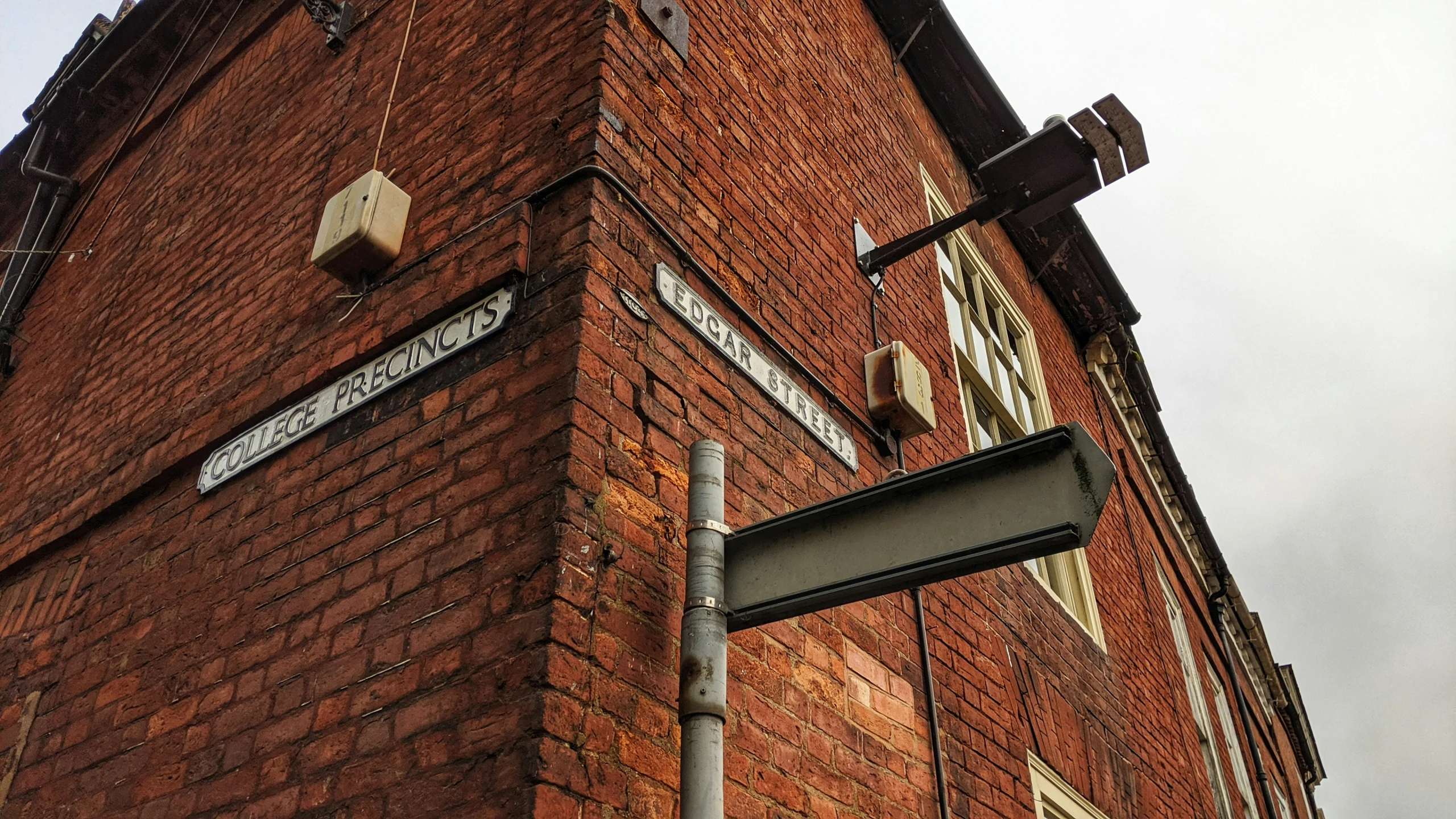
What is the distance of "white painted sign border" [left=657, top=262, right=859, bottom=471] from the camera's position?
10.5ft

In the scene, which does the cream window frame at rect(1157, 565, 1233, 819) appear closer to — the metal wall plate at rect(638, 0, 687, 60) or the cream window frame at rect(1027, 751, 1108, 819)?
the cream window frame at rect(1027, 751, 1108, 819)

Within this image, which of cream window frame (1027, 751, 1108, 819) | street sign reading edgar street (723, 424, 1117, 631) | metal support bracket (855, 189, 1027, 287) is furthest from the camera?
metal support bracket (855, 189, 1027, 287)

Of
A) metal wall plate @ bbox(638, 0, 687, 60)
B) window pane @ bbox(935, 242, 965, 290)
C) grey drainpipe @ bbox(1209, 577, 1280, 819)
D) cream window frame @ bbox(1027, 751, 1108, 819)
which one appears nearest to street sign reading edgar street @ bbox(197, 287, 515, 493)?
metal wall plate @ bbox(638, 0, 687, 60)

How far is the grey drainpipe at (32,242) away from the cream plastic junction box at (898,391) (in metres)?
4.97

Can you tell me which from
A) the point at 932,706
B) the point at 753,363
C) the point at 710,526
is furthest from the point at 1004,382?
the point at 710,526

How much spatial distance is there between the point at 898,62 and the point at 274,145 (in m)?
4.14

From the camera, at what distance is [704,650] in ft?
7.43

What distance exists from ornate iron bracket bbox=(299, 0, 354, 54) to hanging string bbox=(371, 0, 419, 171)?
56cm

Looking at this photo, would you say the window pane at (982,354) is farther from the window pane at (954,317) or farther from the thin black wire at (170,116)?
the thin black wire at (170,116)

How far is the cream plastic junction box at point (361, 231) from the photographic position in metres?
3.40

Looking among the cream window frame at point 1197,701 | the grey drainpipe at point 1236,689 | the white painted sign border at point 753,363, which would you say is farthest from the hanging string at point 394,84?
the grey drainpipe at point 1236,689

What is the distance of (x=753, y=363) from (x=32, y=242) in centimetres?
590

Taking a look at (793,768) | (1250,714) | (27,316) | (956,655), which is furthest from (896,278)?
(1250,714)

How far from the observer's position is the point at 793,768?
2771 mm
